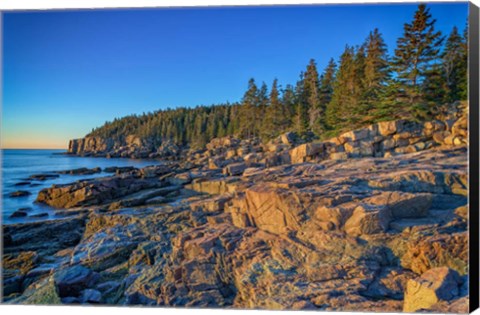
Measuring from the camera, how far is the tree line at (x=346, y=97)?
4.11m

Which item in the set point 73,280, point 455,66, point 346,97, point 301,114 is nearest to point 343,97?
point 346,97

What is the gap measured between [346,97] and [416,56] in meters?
1.28

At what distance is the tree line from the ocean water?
548mm

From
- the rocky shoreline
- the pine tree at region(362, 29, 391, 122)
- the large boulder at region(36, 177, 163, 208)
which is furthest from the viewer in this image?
the large boulder at region(36, 177, 163, 208)

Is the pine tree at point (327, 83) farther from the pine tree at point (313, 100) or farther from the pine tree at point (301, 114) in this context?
the pine tree at point (301, 114)

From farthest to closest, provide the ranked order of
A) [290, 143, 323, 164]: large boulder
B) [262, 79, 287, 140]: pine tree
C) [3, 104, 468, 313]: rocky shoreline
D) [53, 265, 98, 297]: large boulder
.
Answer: [262, 79, 287, 140]: pine tree, [290, 143, 323, 164]: large boulder, [53, 265, 98, 297]: large boulder, [3, 104, 468, 313]: rocky shoreline

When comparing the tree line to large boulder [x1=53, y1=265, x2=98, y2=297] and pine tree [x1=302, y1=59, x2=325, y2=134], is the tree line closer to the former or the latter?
pine tree [x1=302, y1=59, x2=325, y2=134]

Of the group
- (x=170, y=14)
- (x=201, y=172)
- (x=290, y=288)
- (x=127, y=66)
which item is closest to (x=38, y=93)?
(x=127, y=66)

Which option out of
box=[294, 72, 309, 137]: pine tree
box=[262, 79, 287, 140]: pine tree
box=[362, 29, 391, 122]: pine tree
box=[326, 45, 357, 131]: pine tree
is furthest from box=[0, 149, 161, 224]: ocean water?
box=[362, 29, 391, 122]: pine tree

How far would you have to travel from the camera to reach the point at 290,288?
3.61m

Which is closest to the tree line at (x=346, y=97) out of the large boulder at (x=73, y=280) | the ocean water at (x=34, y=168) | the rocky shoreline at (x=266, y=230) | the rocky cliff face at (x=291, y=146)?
the rocky cliff face at (x=291, y=146)

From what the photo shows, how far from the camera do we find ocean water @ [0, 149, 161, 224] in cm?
443

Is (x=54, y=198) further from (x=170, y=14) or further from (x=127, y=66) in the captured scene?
(x=170, y=14)

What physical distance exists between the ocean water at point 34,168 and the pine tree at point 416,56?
14.3ft
